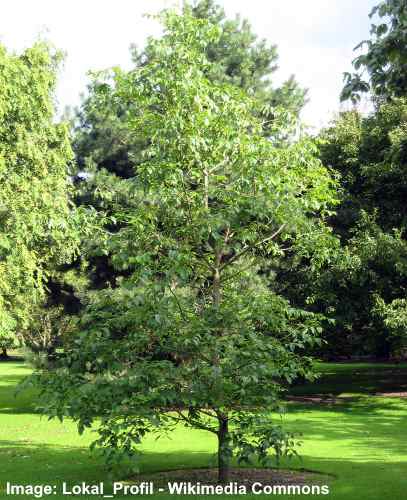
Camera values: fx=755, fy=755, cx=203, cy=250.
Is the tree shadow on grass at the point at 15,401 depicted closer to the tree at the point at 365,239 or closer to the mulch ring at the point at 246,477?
the tree at the point at 365,239

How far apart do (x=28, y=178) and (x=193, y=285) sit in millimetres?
12603

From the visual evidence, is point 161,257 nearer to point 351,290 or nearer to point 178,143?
point 178,143

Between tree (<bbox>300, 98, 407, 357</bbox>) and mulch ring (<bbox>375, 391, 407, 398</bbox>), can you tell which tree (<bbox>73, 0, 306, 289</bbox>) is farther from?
mulch ring (<bbox>375, 391, 407, 398</bbox>)

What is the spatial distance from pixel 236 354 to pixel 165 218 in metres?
2.84

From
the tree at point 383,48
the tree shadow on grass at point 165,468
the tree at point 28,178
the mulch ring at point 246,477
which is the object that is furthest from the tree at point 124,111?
the tree at point 383,48

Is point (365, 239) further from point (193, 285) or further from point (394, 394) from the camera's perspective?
point (193, 285)

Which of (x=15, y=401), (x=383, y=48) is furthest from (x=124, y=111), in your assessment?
(x=383, y=48)

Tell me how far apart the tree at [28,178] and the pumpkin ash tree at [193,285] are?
888cm

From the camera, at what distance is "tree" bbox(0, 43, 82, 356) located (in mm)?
22875

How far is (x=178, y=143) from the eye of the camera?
12.9 m

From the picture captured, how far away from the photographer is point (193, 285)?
14.1m

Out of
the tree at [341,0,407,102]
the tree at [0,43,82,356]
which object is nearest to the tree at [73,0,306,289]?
the tree at [0,43,82,356]

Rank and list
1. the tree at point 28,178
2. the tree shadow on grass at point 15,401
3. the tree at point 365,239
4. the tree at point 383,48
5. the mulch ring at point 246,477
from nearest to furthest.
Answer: the tree at point 383,48 → the mulch ring at point 246,477 → the tree at point 28,178 → the tree at point 365,239 → the tree shadow on grass at point 15,401

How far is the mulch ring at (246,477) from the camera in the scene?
42.3ft
